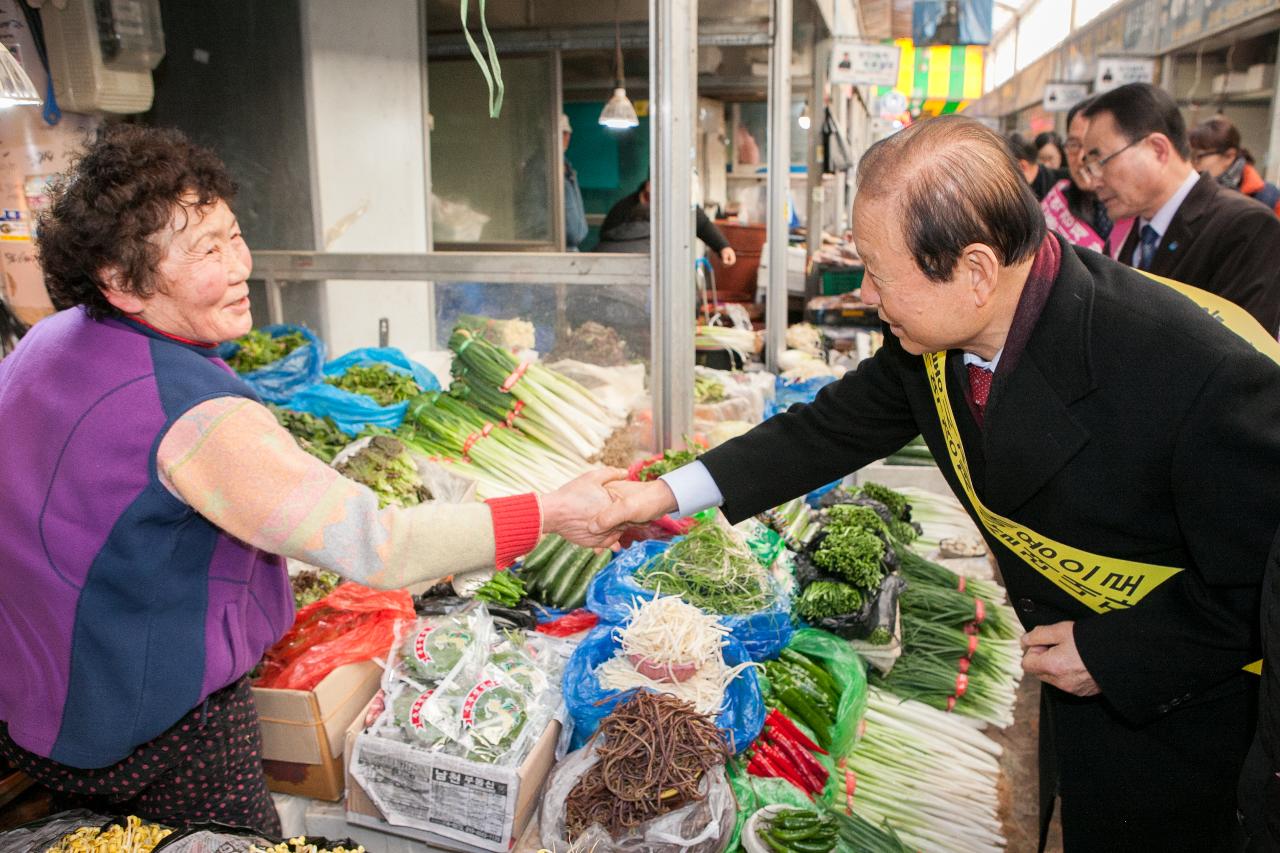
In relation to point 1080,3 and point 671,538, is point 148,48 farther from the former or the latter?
point 1080,3

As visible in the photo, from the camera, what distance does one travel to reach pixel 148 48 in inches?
194

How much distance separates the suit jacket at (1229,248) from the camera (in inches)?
159

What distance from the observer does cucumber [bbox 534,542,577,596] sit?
3.43 meters

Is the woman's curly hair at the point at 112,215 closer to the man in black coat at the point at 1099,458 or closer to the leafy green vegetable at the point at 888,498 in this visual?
the man in black coat at the point at 1099,458

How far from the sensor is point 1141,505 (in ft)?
5.82

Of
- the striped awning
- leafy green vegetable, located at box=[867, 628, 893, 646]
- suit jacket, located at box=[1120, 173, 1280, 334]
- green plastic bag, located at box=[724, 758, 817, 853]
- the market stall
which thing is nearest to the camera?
the market stall

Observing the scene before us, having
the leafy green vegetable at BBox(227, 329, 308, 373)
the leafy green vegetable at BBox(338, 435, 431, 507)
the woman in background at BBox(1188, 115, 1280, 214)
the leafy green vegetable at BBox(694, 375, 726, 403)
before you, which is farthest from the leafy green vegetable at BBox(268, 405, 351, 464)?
the woman in background at BBox(1188, 115, 1280, 214)

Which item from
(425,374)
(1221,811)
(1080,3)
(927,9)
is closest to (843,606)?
(1221,811)

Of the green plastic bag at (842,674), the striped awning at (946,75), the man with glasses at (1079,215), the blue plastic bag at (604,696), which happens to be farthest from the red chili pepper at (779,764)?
the striped awning at (946,75)

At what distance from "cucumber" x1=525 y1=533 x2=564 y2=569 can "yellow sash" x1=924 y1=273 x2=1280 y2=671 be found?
182cm

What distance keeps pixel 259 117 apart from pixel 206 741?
525 cm

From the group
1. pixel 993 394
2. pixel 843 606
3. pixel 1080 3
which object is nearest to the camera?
pixel 993 394

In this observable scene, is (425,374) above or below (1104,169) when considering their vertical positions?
below

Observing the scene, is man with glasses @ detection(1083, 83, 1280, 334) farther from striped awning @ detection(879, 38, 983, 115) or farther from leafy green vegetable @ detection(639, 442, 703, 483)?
striped awning @ detection(879, 38, 983, 115)
